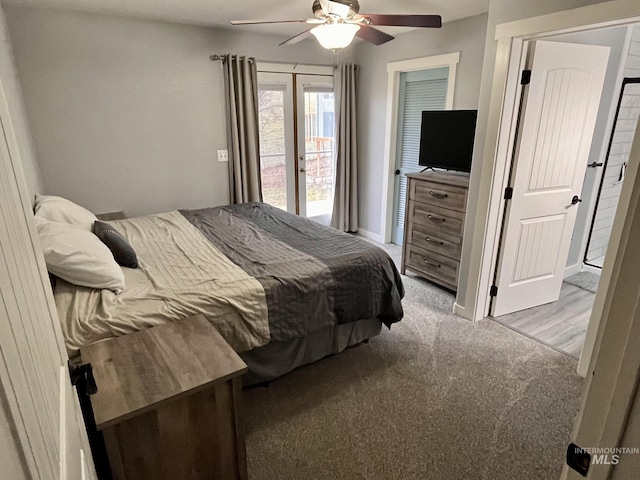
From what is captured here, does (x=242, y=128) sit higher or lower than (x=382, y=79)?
lower

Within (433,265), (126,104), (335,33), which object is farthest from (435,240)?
(126,104)

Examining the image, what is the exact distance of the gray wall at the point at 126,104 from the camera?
10.5 feet

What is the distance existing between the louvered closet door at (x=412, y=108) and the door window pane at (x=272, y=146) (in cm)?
138

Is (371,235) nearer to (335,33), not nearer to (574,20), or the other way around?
(335,33)

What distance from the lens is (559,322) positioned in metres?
3.05

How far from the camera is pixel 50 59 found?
3.18m

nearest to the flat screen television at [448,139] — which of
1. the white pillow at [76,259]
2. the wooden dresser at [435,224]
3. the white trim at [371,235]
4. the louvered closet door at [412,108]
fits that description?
the wooden dresser at [435,224]

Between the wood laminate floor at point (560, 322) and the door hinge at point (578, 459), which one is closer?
the door hinge at point (578, 459)

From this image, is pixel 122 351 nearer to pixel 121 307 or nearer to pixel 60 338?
pixel 121 307

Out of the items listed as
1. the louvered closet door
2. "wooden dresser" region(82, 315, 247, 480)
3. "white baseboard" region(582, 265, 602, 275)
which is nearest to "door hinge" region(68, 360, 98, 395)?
"wooden dresser" region(82, 315, 247, 480)

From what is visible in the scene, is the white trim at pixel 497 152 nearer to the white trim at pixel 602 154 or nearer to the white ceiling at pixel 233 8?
the white ceiling at pixel 233 8

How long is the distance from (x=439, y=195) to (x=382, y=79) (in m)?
1.85

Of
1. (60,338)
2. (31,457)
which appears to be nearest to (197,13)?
(60,338)

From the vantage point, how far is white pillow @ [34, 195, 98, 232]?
7.94 ft
